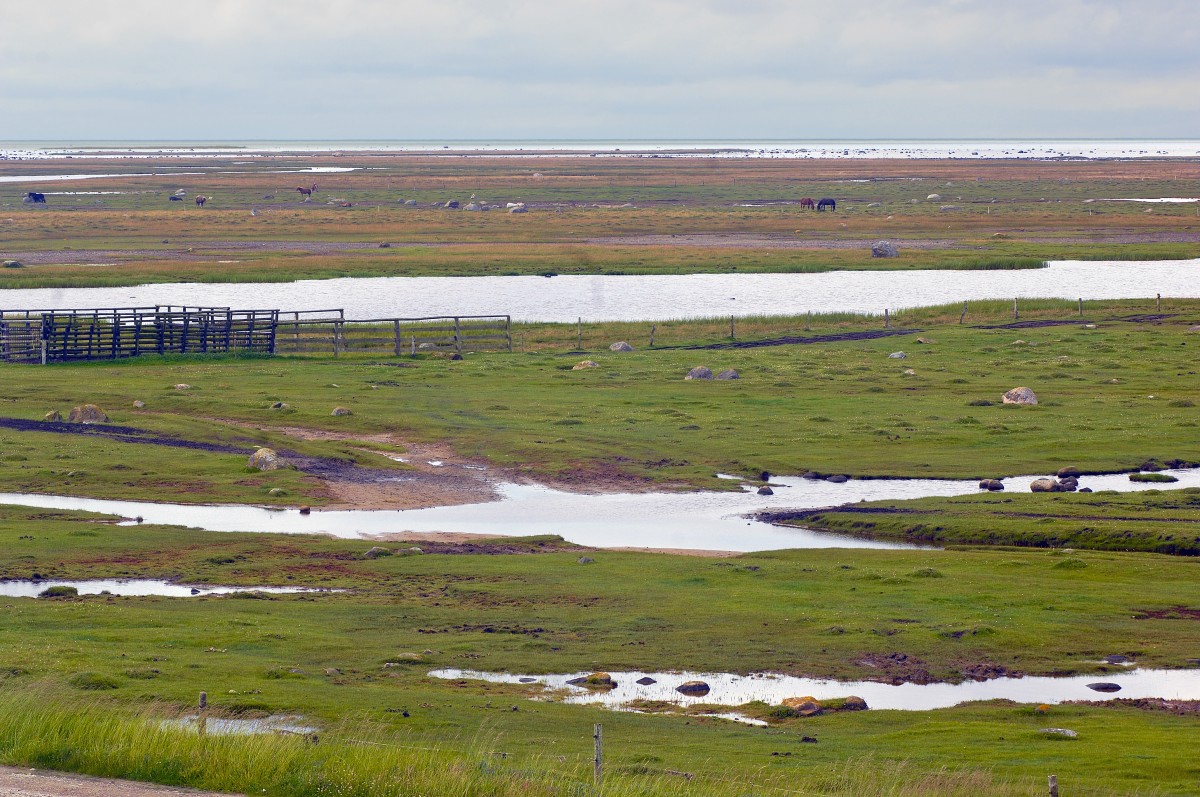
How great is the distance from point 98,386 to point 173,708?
33.6 metres

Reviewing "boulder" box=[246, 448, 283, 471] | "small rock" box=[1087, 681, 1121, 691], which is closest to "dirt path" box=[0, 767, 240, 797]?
→ "small rock" box=[1087, 681, 1121, 691]

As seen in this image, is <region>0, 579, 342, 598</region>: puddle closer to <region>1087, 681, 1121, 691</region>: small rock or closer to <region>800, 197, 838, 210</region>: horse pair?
<region>1087, 681, 1121, 691</region>: small rock

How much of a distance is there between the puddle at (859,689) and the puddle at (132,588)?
265 inches

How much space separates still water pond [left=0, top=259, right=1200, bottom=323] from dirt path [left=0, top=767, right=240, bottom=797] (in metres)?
→ 54.2

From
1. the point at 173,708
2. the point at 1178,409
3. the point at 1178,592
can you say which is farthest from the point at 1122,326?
the point at 173,708

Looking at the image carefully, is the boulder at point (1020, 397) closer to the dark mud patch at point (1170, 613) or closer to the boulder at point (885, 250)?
the dark mud patch at point (1170, 613)

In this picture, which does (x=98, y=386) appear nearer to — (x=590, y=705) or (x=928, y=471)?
(x=928, y=471)

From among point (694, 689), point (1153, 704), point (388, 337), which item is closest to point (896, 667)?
point (694, 689)

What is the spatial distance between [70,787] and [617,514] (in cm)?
2038

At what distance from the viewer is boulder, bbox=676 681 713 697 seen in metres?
19.8

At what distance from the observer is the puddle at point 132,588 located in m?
25.4

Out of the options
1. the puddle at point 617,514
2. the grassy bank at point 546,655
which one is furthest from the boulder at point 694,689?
the puddle at point 617,514

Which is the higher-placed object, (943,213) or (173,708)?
(943,213)

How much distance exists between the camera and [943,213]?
450 feet
